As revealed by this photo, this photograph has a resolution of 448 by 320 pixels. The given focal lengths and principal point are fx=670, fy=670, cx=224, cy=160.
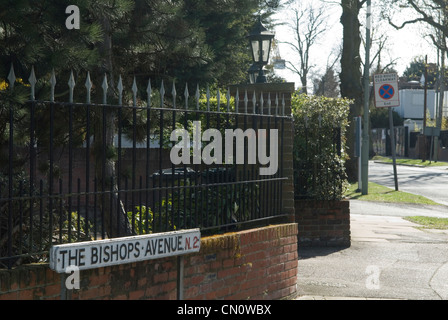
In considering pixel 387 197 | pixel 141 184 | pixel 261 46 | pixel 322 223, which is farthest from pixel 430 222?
pixel 141 184

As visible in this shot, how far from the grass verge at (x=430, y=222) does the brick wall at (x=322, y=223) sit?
132 inches

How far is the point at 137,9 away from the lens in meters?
8.50

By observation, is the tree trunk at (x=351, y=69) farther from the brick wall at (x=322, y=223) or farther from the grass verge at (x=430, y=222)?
the brick wall at (x=322, y=223)

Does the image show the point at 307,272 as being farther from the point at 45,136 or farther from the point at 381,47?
the point at 381,47

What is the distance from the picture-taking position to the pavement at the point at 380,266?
7.48m

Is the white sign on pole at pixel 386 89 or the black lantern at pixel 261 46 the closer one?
the black lantern at pixel 261 46

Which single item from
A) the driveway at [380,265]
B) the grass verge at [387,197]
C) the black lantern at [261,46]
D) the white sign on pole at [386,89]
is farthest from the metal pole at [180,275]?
the white sign on pole at [386,89]

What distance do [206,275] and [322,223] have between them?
5401 millimetres

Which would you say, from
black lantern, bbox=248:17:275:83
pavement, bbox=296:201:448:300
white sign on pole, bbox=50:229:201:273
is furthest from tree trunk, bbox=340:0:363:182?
white sign on pole, bbox=50:229:201:273

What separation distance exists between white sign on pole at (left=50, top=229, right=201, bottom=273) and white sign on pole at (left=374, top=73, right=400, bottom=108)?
13.9m

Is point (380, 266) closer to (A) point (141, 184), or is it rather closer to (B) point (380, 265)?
(B) point (380, 265)

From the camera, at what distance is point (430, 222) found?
14.4m

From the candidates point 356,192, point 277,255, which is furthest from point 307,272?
point 356,192

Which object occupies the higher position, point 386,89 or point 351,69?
point 351,69
